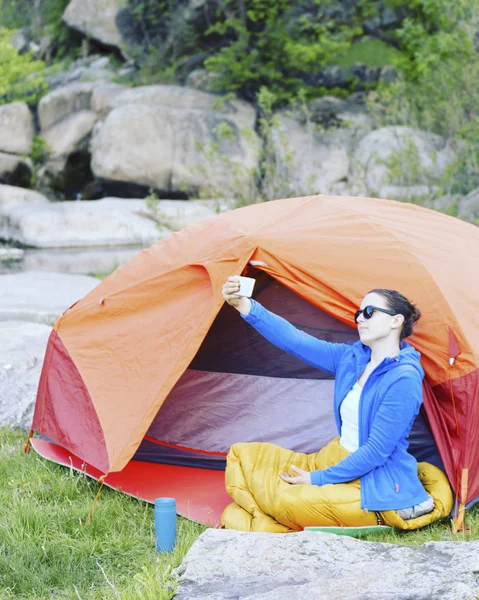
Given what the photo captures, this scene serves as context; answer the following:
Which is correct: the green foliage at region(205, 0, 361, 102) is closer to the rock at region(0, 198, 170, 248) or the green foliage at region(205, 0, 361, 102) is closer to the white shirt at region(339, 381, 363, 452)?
the rock at region(0, 198, 170, 248)

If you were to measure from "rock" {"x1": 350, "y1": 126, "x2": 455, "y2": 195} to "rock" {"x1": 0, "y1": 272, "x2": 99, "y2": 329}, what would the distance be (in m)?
3.44

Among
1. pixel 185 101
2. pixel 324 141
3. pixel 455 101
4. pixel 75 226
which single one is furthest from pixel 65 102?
pixel 455 101

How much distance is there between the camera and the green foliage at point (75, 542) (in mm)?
2738

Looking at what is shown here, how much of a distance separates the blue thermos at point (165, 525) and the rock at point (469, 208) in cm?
652

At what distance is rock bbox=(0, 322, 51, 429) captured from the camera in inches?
185

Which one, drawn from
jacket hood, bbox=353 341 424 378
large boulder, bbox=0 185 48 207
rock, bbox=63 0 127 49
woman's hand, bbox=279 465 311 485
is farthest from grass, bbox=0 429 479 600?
rock, bbox=63 0 127 49

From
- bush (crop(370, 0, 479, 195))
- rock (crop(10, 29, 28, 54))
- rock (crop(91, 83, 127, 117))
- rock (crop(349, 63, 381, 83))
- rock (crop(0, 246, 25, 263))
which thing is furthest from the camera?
rock (crop(10, 29, 28, 54))

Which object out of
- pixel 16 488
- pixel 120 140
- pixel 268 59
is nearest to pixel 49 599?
pixel 16 488

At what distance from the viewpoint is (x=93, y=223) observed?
13.8 metres

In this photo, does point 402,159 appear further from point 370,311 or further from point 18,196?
point 18,196

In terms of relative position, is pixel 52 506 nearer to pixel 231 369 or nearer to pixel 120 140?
pixel 231 369

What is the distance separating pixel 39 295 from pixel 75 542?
5.13 meters

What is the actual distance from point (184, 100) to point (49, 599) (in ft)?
47.9

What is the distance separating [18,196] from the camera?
15.4 m
